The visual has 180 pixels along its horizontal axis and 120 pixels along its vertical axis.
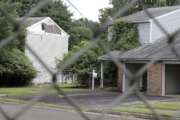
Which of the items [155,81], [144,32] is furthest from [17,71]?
[155,81]

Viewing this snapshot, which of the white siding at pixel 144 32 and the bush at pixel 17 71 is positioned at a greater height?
the white siding at pixel 144 32

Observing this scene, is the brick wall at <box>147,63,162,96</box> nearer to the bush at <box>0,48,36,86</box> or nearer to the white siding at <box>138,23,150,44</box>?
the white siding at <box>138,23,150,44</box>

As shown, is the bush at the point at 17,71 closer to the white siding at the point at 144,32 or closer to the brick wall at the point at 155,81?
the white siding at the point at 144,32

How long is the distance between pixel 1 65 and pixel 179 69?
11793mm

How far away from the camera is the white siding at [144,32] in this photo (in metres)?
33.3

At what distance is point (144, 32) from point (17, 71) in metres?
9.01

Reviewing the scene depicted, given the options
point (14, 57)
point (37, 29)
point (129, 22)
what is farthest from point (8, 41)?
point (37, 29)

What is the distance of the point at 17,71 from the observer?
36312 mm

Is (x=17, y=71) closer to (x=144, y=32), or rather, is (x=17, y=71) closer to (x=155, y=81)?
(x=144, y=32)

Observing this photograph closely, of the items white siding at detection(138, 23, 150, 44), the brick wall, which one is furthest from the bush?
the brick wall

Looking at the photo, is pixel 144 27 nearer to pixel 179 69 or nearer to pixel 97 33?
pixel 179 69

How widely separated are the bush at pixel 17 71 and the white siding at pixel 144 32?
7.96m

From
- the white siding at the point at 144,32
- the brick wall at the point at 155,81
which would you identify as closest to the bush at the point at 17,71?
the white siding at the point at 144,32

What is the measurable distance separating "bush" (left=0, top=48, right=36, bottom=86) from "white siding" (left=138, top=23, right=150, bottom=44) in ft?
26.1
